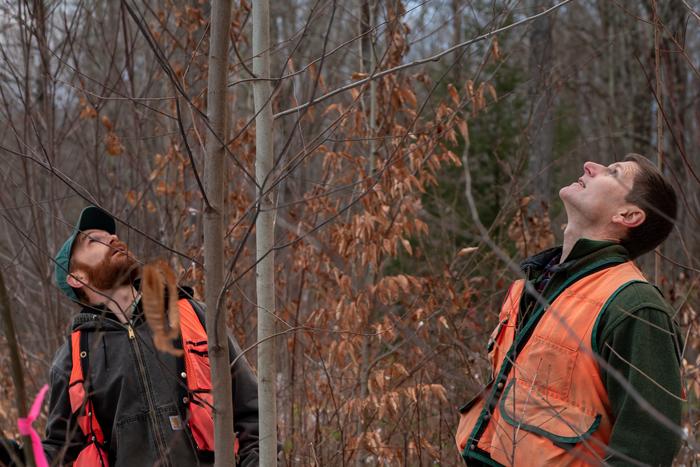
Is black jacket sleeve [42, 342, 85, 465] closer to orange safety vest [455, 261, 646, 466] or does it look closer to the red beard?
the red beard

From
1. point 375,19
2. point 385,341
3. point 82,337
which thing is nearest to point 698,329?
point 385,341

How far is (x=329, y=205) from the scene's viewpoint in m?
4.67

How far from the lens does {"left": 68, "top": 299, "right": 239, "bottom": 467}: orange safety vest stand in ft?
9.20

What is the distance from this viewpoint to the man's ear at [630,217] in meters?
2.64

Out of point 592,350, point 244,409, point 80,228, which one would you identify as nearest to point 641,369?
point 592,350

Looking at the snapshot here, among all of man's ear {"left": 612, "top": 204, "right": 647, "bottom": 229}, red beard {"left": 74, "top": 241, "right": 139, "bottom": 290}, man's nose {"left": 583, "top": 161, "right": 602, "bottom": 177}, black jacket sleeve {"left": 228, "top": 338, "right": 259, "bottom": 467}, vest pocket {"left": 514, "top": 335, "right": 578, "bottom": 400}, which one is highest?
man's nose {"left": 583, "top": 161, "right": 602, "bottom": 177}

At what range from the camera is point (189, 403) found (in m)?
2.82

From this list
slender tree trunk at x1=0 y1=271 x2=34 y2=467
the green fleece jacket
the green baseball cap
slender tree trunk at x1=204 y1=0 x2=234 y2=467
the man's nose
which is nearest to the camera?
slender tree trunk at x1=0 y1=271 x2=34 y2=467

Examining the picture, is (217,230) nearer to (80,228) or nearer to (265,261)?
(265,261)

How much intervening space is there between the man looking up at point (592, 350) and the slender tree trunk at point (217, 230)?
68 cm

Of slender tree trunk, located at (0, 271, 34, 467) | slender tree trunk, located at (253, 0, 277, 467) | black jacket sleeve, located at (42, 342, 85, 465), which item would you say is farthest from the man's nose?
slender tree trunk, located at (0, 271, 34, 467)

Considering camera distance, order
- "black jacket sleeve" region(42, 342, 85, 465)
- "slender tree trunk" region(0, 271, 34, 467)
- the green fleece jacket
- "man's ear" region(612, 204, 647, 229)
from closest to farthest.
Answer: "slender tree trunk" region(0, 271, 34, 467)
the green fleece jacket
"man's ear" region(612, 204, 647, 229)
"black jacket sleeve" region(42, 342, 85, 465)

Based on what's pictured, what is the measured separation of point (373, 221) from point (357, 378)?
96cm

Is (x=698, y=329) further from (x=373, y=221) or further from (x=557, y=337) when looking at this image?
(x=557, y=337)
